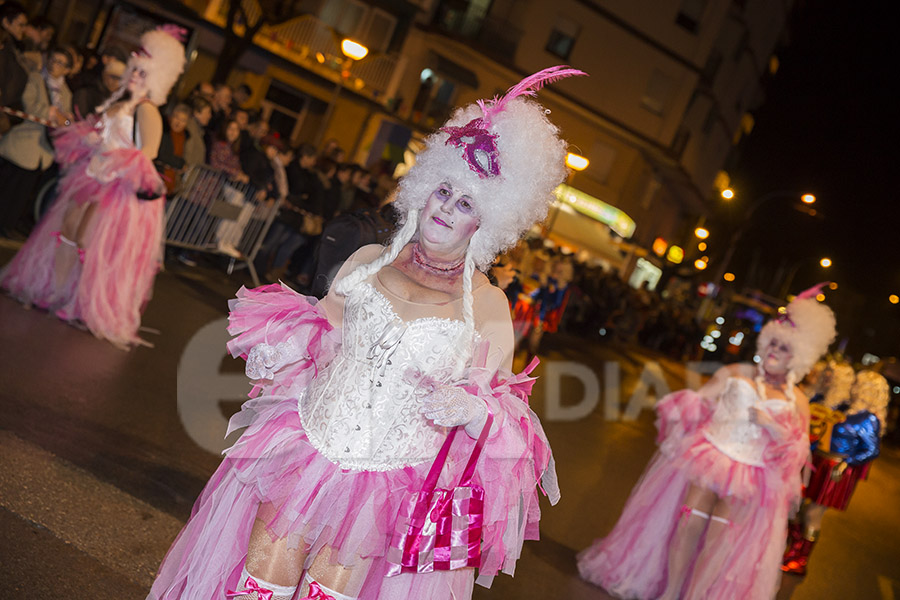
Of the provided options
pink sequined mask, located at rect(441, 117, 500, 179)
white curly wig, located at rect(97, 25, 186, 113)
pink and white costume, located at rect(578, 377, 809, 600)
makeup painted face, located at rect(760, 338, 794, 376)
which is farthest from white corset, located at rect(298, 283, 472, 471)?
white curly wig, located at rect(97, 25, 186, 113)

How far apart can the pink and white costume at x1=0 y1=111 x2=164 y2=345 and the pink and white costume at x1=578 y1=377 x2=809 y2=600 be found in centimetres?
443

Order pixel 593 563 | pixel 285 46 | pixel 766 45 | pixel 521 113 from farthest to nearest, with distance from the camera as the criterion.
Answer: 1. pixel 766 45
2. pixel 285 46
3. pixel 593 563
4. pixel 521 113

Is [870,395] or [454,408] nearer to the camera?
[454,408]

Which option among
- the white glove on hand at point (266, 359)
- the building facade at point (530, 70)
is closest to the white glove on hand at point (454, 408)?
the white glove on hand at point (266, 359)

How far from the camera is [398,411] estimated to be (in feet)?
9.93

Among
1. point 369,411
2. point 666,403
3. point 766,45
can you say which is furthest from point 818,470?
point 766,45

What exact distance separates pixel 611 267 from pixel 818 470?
27.6 meters

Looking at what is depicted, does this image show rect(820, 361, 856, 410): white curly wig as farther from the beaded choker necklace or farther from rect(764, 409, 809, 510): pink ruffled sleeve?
the beaded choker necklace

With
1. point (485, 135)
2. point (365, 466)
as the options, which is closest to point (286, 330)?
point (365, 466)

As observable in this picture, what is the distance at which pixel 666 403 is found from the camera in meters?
6.48

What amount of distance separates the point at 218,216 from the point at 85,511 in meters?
8.13

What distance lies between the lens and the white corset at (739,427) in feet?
19.4

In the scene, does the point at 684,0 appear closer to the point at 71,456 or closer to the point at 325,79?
the point at 325,79

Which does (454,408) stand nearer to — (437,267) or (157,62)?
(437,267)
